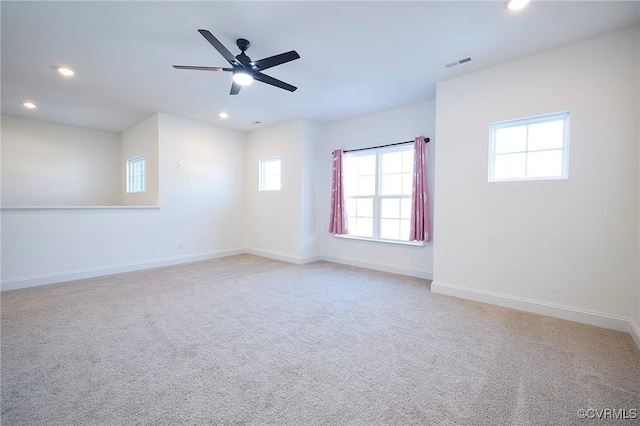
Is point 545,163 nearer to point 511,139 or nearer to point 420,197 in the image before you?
point 511,139

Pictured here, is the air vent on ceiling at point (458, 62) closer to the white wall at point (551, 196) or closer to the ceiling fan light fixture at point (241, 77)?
the white wall at point (551, 196)

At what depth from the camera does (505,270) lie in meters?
3.05

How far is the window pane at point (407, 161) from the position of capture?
447 cm

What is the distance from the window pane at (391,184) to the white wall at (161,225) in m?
3.26

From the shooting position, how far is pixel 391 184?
4691 mm

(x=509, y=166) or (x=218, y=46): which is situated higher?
(x=218, y=46)

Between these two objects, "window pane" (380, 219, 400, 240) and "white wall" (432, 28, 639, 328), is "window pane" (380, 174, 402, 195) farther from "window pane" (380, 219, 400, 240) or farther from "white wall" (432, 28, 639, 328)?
"white wall" (432, 28, 639, 328)

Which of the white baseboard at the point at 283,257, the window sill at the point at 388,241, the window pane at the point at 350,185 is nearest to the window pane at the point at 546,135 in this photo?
the window sill at the point at 388,241

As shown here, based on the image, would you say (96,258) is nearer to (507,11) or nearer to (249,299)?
(249,299)

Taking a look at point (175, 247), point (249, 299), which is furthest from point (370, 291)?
point (175, 247)

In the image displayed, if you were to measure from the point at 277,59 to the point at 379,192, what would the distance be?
2.94m

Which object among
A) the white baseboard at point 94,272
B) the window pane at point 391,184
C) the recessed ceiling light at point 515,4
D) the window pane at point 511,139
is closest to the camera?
the recessed ceiling light at point 515,4

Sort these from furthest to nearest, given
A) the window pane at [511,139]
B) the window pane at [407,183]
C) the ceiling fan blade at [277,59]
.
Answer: the window pane at [407,183], the window pane at [511,139], the ceiling fan blade at [277,59]

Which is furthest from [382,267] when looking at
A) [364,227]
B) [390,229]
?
[364,227]
